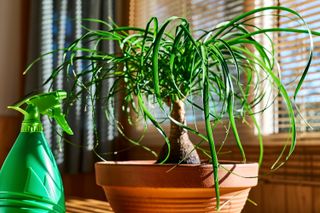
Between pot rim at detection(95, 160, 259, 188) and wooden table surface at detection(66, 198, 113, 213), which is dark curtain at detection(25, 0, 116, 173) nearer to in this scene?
wooden table surface at detection(66, 198, 113, 213)

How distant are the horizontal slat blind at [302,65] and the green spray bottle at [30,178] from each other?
796 millimetres

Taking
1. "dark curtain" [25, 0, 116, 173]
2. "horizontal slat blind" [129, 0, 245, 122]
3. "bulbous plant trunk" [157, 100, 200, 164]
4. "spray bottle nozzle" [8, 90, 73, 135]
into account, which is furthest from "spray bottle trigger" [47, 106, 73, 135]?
"dark curtain" [25, 0, 116, 173]

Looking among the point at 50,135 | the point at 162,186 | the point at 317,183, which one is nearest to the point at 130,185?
the point at 162,186

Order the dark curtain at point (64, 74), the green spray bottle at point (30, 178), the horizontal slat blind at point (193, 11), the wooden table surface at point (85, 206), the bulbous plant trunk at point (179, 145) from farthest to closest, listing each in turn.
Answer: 1. the dark curtain at point (64, 74)
2. the horizontal slat blind at point (193, 11)
3. the wooden table surface at point (85, 206)
4. the bulbous plant trunk at point (179, 145)
5. the green spray bottle at point (30, 178)

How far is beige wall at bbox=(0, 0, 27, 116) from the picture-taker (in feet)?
7.27

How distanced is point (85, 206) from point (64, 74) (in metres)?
0.89

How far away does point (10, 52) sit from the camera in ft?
7.33

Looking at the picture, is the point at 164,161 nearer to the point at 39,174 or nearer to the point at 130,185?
the point at 130,185

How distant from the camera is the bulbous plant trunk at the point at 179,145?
86cm

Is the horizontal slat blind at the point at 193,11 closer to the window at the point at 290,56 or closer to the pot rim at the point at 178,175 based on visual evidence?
the window at the point at 290,56

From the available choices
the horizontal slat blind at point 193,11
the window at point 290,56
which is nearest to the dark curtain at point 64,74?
the horizontal slat blind at point 193,11

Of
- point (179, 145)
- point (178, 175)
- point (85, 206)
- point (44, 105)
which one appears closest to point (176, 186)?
point (178, 175)

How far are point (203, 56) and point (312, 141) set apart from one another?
2.32 feet

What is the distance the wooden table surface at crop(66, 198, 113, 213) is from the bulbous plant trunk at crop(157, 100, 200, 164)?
440 millimetres
